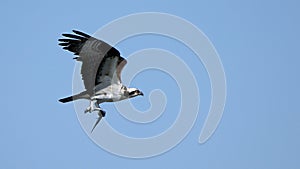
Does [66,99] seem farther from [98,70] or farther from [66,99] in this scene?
[98,70]

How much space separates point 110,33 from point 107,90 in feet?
7.42

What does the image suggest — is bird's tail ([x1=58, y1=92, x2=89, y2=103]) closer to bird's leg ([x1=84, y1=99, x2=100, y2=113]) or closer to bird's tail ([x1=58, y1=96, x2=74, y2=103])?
bird's tail ([x1=58, y1=96, x2=74, y2=103])

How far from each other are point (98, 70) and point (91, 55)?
759mm

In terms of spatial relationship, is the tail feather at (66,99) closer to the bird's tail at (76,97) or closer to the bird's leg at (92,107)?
the bird's tail at (76,97)

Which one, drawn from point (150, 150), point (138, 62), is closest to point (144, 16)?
point (138, 62)

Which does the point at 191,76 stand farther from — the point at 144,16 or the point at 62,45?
the point at 62,45

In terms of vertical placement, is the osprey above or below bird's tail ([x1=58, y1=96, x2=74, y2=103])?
above

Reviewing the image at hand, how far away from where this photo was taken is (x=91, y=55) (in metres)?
40.8

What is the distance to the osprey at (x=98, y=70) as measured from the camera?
40.6 m

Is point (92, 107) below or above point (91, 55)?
A: below

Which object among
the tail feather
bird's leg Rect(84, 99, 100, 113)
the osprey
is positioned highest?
the osprey

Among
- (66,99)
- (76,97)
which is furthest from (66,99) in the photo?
(76,97)

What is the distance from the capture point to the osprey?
40625 millimetres

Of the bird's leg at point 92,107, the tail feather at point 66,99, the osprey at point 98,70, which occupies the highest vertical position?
the osprey at point 98,70
